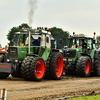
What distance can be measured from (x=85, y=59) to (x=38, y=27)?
4117mm

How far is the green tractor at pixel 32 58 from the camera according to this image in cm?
1117

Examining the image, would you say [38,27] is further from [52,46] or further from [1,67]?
[1,67]

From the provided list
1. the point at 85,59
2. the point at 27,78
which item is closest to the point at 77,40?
the point at 85,59

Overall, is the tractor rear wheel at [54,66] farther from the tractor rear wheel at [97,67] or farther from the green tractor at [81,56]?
the tractor rear wheel at [97,67]

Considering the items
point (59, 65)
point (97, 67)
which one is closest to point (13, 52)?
point (59, 65)

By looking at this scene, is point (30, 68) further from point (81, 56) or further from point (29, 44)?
point (81, 56)

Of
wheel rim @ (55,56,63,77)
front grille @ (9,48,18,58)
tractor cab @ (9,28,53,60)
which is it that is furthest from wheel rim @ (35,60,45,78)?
wheel rim @ (55,56,63,77)

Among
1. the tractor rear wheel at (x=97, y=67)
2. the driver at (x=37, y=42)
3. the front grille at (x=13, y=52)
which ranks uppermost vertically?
the driver at (x=37, y=42)

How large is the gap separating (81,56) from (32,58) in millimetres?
5244

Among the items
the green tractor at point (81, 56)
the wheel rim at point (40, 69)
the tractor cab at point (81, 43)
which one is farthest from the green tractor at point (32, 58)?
the tractor cab at point (81, 43)

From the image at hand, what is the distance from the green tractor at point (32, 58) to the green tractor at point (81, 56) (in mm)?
2066

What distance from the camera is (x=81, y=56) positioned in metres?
15.8

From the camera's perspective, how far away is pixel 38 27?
41.7 feet

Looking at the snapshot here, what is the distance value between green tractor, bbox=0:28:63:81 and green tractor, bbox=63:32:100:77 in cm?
207
